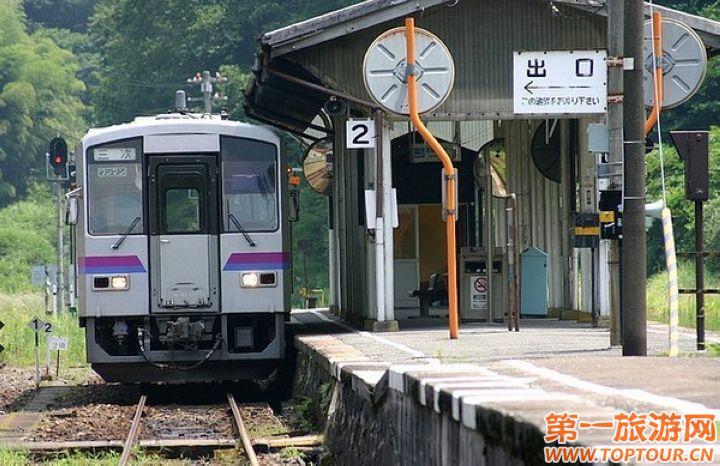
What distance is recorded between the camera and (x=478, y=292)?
1969 cm

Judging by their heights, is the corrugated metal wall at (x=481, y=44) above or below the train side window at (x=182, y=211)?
above

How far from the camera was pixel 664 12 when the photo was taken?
17984 millimetres

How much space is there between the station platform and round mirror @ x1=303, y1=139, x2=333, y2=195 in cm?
1047

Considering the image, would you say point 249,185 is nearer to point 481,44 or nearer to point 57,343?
point 481,44

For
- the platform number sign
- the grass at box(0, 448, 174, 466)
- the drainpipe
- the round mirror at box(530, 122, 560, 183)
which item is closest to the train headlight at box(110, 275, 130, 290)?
the platform number sign

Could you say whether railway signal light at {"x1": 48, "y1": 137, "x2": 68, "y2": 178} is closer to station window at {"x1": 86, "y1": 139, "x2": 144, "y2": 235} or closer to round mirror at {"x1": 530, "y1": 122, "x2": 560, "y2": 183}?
round mirror at {"x1": 530, "y1": 122, "x2": 560, "y2": 183}

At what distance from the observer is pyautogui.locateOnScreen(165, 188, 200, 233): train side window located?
16.7 m

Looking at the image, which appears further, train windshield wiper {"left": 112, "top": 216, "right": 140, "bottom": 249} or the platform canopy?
the platform canopy

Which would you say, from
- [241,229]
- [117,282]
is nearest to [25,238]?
[117,282]

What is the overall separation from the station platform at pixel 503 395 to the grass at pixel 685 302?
6.74 m

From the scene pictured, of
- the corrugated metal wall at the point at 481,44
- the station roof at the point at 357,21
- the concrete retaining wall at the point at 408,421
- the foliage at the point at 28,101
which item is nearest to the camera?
the concrete retaining wall at the point at 408,421

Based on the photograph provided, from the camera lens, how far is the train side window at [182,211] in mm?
16688

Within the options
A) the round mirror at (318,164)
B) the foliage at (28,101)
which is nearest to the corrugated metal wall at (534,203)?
the round mirror at (318,164)

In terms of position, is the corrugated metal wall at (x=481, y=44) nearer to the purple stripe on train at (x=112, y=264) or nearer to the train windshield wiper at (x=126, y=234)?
the train windshield wiper at (x=126, y=234)
